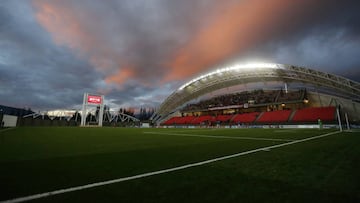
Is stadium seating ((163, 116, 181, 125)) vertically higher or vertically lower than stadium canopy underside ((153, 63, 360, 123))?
lower

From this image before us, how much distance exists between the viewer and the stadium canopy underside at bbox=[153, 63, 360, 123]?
87.4 ft

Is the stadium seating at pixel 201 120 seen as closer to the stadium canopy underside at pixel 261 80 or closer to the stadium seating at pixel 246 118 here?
the stadium canopy underside at pixel 261 80

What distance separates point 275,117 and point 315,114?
22.4 feet

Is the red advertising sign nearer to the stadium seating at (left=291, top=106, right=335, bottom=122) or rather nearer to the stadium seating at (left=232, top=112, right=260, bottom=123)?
the stadium seating at (left=232, top=112, right=260, bottom=123)

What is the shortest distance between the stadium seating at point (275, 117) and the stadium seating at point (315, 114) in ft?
5.65

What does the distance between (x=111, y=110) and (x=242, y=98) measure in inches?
2073

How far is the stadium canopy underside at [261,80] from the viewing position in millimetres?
26625

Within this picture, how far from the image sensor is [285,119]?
3309 cm

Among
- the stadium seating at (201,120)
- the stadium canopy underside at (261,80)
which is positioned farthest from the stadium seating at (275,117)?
the stadium seating at (201,120)

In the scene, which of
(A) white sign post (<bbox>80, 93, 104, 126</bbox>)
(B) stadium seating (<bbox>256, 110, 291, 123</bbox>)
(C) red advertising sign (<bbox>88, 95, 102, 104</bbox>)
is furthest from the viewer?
(C) red advertising sign (<bbox>88, 95, 102, 104</bbox>)

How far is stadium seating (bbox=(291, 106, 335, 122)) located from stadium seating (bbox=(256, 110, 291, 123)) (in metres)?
1.72

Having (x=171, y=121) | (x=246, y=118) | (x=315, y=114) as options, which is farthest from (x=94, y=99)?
(x=315, y=114)

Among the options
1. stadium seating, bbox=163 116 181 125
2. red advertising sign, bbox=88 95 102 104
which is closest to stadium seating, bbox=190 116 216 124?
stadium seating, bbox=163 116 181 125

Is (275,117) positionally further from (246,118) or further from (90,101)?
(90,101)
